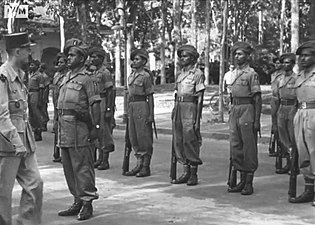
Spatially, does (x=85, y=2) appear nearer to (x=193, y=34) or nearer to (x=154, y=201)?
(x=193, y=34)

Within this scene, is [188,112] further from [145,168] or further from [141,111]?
[145,168]

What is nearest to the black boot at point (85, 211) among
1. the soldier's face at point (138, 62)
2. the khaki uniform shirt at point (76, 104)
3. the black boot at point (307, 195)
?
the khaki uniform shirt at point (76, 104)

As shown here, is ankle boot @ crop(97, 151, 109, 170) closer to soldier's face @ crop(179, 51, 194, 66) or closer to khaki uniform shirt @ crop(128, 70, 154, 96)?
khaki uniform shirt @ crop(128, 70, 154, 96)

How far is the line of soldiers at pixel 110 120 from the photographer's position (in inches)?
248

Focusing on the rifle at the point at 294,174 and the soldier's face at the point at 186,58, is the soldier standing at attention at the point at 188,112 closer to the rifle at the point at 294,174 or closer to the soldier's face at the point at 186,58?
the soldier's face at the point at 186,58

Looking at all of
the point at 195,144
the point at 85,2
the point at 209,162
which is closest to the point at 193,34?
the point at 85,2

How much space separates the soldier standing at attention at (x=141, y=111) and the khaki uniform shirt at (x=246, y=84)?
1.90 m


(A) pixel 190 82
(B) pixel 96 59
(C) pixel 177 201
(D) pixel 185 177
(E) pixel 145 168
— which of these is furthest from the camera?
(B) pixel 96 59

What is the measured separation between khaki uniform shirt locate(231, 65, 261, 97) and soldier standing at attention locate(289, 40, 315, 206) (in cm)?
83

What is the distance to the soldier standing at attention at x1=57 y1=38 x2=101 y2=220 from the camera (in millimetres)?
7562

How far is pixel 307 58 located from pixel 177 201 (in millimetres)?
2614

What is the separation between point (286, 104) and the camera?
36.5 feet

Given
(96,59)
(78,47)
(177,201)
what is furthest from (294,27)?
(78,47)

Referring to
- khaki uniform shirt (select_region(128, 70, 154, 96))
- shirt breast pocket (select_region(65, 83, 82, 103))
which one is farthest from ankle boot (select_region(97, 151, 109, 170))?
shirt breast pocket (select_region(65, 83, 82, 103))
